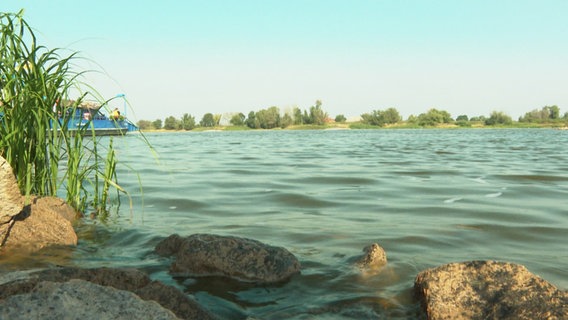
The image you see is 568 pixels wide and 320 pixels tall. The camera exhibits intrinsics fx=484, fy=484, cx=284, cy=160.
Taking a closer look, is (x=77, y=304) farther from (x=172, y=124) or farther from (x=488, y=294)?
(x=172, y=124)

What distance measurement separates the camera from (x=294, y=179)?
1009 cm

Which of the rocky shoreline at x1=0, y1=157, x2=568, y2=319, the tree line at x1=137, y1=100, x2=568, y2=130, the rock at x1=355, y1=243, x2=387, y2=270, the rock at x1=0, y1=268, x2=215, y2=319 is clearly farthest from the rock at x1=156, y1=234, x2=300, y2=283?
the tree line at x1=137, y1=100, x2=568, y2=130

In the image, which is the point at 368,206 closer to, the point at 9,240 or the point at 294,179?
the point at 294,179

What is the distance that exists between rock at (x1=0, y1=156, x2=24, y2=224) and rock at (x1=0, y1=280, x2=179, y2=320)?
6.52ft

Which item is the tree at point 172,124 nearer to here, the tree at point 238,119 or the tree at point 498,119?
the tree at point 238,119

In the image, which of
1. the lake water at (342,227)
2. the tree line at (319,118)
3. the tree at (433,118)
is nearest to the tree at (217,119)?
the tree line at (319,118)

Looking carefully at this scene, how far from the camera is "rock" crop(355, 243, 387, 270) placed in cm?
400

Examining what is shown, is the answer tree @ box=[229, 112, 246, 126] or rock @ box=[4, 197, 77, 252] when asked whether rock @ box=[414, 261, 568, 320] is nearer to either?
rock @ box=[4, 197, 77, 252]

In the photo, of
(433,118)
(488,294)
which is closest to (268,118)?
(433,118)

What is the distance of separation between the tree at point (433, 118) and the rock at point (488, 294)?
11046 centimetres

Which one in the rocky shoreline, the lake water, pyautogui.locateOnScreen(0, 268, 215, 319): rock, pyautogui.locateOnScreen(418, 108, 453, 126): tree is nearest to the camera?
the rocky shoreline

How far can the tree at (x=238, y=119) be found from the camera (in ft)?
401

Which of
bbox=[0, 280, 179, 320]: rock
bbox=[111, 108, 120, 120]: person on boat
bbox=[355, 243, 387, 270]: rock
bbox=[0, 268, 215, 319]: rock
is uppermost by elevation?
bbox=[111, 108, 120, 120]: person on boat

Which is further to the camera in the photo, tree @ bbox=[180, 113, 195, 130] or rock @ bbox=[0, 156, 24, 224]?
tree @ bbox=[180, 113, 195, 130]
